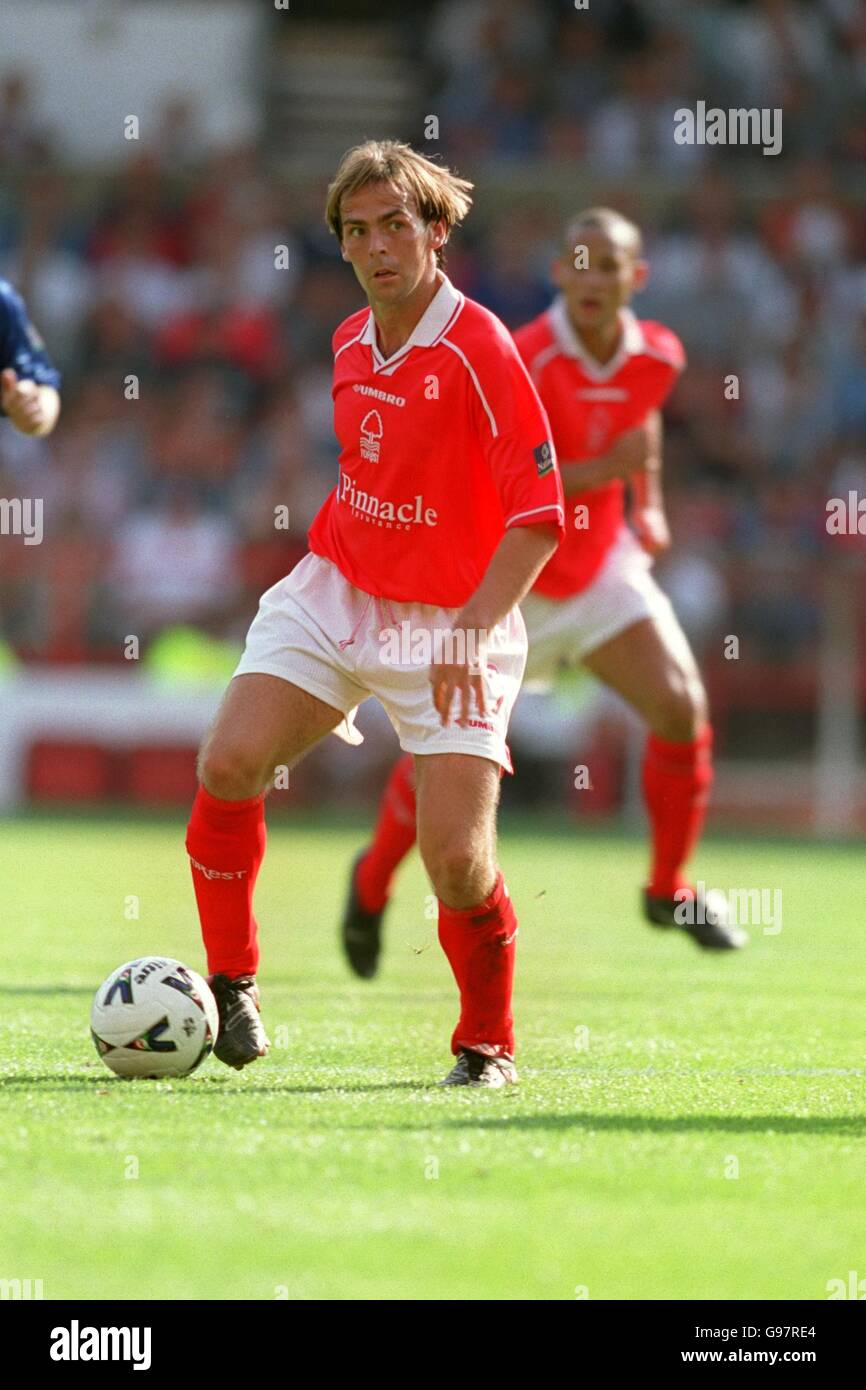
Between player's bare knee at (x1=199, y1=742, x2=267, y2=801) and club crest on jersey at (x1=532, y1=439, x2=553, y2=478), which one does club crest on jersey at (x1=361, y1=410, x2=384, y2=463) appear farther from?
player's bare knee at (x1=199, y1=742, x2=267, y2=801)

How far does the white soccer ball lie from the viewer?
518cm

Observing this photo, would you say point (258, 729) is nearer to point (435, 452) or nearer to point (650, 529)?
point (435, 452)

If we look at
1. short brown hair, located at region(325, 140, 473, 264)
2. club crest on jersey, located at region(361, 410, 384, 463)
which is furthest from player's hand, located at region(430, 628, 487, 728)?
short brown hair, located at region(325, 140, 473, 264)

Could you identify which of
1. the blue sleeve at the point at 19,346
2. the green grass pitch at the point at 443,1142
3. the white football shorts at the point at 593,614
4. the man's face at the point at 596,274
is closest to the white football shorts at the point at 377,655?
the green grass pitch at the point at 443,1142

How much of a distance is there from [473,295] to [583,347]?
10.9 m

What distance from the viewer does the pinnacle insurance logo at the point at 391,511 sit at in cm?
536

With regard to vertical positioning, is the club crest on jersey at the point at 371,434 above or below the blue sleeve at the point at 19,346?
below

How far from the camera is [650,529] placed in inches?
336

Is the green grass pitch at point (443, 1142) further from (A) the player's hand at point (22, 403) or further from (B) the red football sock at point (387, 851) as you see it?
(A) the player's hand at point (22, 403)

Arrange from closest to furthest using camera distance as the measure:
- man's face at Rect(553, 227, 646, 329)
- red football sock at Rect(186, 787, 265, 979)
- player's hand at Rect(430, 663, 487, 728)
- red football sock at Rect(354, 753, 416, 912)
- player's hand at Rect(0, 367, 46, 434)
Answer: player's hand at Rect(430, 663, 487, 728)
red football sock at Rect(186, 787, 265, 979)
player's hand at Rect(0, 367, 46, 434)
red football sock at Rect(354, 753, 416, 912)
man's face at Rect(553, 227, 646, 329)

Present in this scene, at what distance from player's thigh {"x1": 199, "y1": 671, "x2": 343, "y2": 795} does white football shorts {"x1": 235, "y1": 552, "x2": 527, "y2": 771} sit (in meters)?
0.04

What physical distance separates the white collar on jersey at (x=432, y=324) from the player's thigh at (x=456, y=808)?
3.10 ft

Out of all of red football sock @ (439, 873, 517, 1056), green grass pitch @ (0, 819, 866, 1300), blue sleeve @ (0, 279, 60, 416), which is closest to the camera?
green grass pitch @ (0, 819, 866, 1300)
